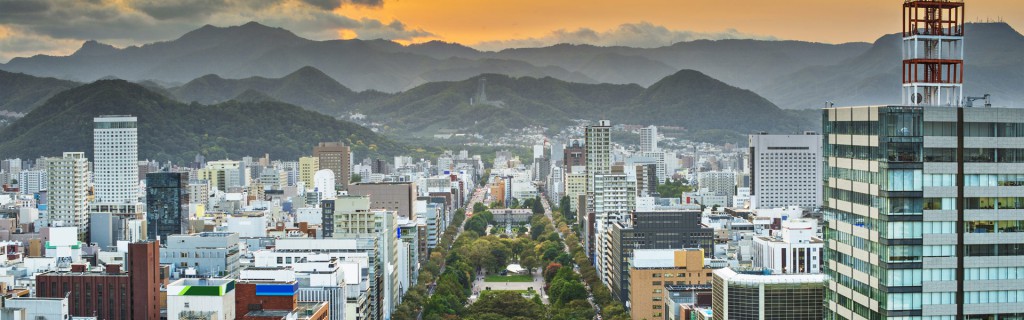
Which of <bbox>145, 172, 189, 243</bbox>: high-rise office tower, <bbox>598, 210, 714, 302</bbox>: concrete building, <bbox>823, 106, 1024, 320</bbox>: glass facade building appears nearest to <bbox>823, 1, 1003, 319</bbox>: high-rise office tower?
<bbox>823, 106, 1024, 320</bbox>: glass facade building

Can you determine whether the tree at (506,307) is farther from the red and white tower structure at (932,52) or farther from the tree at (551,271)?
the red and white tower structure at (932,52)

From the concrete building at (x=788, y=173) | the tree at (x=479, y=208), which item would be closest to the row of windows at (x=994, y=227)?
the concrete building at (x=788, y=173)

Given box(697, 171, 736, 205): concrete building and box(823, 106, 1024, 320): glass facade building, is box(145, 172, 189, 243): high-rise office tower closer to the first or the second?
box(823, 106, 1024, 320): glass facade building

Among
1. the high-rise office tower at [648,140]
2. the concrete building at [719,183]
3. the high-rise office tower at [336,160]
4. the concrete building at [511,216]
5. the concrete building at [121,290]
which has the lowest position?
the concrete building at [511,216]

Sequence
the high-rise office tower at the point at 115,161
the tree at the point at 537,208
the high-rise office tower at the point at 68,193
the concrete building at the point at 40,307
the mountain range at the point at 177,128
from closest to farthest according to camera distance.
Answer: the concrete building at the point at 40,307
the high-rise office tower at the point at 68,193
the high-rise office tower at the point at 115,161
the tree at the point at 537,208
the mountain range at the point at 177,128

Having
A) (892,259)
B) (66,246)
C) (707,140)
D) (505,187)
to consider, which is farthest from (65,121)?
(892,259)

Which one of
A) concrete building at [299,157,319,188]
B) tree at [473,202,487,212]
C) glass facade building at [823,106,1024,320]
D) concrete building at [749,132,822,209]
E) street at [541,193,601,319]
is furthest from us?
concrete building at [299,157,319,188]

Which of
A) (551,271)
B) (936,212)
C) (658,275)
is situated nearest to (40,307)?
(936,212)
